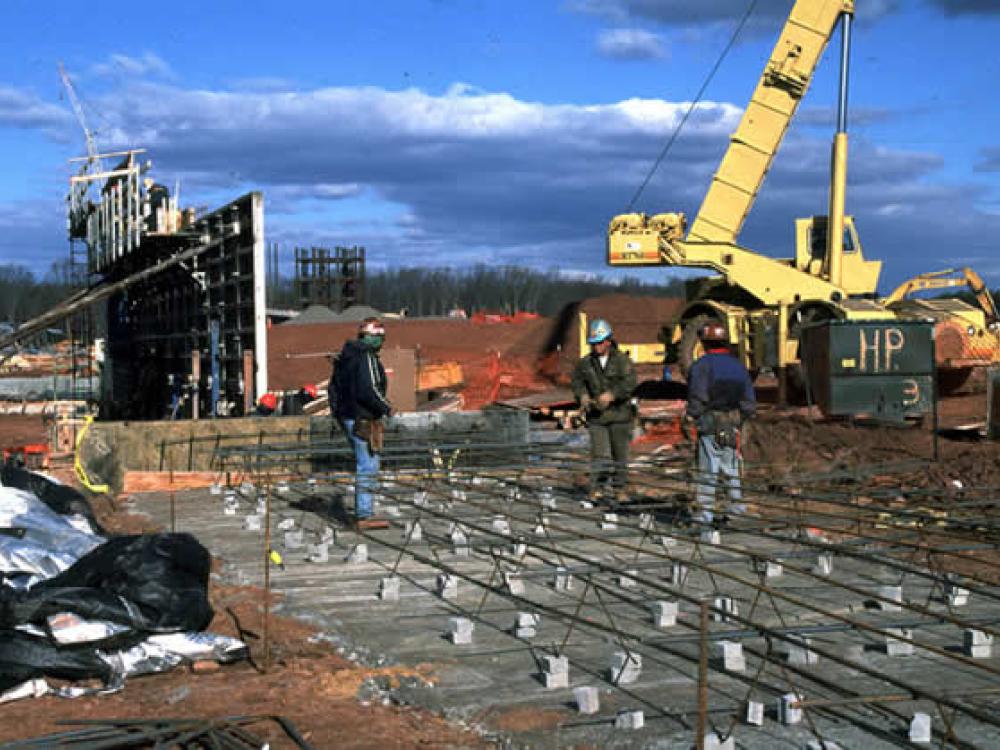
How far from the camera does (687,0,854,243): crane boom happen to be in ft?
79.0

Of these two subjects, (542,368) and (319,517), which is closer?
(319,517)

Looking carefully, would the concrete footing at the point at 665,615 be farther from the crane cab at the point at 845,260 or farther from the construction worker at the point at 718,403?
the crane cab at the point at 845,260

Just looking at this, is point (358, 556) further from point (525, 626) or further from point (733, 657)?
point (733, 657)

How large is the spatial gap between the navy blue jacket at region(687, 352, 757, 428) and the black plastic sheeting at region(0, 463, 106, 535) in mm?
5061

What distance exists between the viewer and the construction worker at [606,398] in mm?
11219

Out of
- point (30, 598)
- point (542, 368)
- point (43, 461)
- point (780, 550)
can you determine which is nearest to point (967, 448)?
point (780, 550)

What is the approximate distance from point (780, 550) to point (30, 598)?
5.55 metres

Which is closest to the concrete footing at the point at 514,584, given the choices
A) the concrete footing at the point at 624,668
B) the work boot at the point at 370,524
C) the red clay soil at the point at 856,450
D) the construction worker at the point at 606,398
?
the concrete footing at the point at 624,668

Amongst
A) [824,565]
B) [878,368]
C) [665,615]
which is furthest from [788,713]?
[878,368]

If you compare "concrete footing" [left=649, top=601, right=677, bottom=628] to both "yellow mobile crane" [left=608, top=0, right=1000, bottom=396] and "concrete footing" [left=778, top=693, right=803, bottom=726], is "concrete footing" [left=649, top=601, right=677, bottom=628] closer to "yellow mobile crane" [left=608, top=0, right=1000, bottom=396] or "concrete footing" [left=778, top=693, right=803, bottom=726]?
"concrete footing" [left=778, top=693, right=803, bottom=726]

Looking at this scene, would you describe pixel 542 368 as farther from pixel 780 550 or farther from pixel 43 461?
pixel 780 550

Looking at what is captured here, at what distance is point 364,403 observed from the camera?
10.3m

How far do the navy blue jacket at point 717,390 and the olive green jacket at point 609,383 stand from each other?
40.5 inches

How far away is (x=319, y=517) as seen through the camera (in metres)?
11.1
